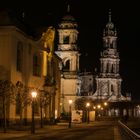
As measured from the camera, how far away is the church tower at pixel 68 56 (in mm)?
149375

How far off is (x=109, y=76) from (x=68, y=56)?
33344mm

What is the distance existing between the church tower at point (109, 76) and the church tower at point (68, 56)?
1062 inches

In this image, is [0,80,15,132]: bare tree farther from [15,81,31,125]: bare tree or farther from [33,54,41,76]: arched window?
[33,54,41,76]: arched window

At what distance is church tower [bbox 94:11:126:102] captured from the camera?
180 meters

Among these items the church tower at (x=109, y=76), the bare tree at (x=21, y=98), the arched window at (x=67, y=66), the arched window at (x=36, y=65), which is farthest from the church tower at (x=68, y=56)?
the bare tree at (x=21, y=98)

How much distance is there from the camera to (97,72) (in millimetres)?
194375

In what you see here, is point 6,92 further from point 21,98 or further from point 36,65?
point 36,65

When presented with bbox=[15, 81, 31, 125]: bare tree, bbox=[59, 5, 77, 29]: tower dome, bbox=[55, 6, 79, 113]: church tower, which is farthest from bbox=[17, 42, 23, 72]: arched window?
bbox=[59, 5, 77, 29]: tower dome

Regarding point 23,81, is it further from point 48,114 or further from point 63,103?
point 63,103

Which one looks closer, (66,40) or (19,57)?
(19,57)

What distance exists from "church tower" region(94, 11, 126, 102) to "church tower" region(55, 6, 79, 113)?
2696cm

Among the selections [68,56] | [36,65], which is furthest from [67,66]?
[36,65]

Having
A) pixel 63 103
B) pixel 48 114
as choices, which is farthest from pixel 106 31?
pixel 48 114

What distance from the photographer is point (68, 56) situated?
150 metres
